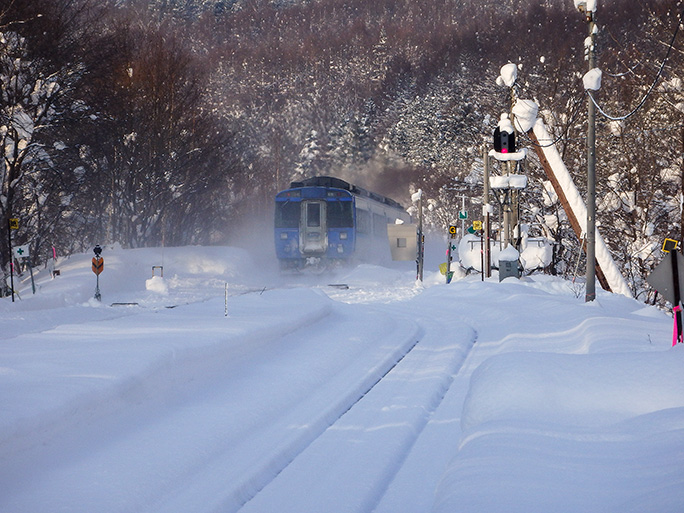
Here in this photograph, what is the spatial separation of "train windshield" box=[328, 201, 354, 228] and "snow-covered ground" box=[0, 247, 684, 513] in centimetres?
1932

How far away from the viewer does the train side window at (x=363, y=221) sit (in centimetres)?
3333

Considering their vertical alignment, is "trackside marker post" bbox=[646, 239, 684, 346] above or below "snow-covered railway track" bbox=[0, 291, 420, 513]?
above

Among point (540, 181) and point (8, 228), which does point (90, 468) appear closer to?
point (8, 228)

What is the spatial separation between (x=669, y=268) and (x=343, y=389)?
173 inches

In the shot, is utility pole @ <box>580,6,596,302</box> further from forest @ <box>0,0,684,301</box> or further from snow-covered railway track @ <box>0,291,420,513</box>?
snow-covered railway track @ <box>0,291,420,513</box>

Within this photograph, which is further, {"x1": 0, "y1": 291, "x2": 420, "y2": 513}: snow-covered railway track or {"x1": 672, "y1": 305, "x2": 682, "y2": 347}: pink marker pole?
{"x1": 672, "y1": 305, "x2": 682, "y2": 347}: pink marker pole

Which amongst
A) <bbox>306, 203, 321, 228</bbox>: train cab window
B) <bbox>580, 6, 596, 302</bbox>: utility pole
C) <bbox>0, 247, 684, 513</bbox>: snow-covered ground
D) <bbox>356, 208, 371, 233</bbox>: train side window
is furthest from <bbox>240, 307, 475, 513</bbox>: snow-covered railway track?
<bbox>356, 208, 371, 233</bbox>: train side window

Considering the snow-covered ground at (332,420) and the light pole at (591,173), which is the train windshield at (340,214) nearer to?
the light pole at (591,173)

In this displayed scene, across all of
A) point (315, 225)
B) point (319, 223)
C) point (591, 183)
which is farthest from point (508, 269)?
point (315, 225)

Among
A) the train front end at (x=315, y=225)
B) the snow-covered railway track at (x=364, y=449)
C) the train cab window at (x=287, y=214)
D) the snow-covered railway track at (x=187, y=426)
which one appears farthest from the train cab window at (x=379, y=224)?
the snow-covered railway track at (x=364, y=449)

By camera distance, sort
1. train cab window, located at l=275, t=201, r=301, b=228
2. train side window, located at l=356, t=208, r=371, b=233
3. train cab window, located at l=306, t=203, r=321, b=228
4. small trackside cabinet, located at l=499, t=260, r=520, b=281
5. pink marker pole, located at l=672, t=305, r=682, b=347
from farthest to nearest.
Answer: train side window, located at l=356, t=208, r=371, b=233
train cab window, located at l=275, t=201, r=301, b=228
train cab window, located at l=306, t=203, r=321, b=228
small trackside cabinet, located at l=499, t=260, r=520, b=281
pink marker pole, located at l=672, t=305, r=682, b=347

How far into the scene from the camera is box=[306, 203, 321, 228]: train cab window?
3259 cm

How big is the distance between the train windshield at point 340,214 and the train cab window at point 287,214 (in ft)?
5.19

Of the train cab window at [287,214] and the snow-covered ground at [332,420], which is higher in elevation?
the train cab window at [287,214]
